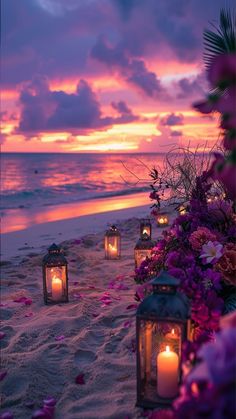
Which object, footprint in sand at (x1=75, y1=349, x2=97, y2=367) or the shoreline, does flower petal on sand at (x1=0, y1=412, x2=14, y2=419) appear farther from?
the shoreline

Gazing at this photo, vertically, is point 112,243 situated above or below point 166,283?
→ below

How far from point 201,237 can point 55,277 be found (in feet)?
7.65

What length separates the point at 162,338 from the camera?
2514mm

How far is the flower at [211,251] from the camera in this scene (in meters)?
2.62

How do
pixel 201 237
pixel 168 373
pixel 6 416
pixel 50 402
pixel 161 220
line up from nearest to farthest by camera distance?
1. pixel 168 373
2. pixel 6 416
3. pixel 50 402
4. pixel 201 237
5. pixel 161 220

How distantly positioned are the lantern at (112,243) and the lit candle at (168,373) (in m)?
4.45

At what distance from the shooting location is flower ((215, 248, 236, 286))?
264 cm

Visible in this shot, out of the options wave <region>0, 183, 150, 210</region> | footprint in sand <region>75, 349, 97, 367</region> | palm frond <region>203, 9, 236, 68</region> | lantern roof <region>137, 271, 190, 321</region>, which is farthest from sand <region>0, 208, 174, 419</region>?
wave <region>0, 183, 150, 210</region>

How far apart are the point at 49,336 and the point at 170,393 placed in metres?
1.74

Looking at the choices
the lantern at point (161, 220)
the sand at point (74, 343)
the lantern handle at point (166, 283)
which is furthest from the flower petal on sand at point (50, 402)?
the lantern at point (161, 220)

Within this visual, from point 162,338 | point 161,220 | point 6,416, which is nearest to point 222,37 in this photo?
point 162,338

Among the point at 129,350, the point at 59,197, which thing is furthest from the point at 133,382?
the point at 59,197

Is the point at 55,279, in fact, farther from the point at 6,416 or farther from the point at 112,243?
the point at 6,416

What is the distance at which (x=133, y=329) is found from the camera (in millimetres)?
3814
